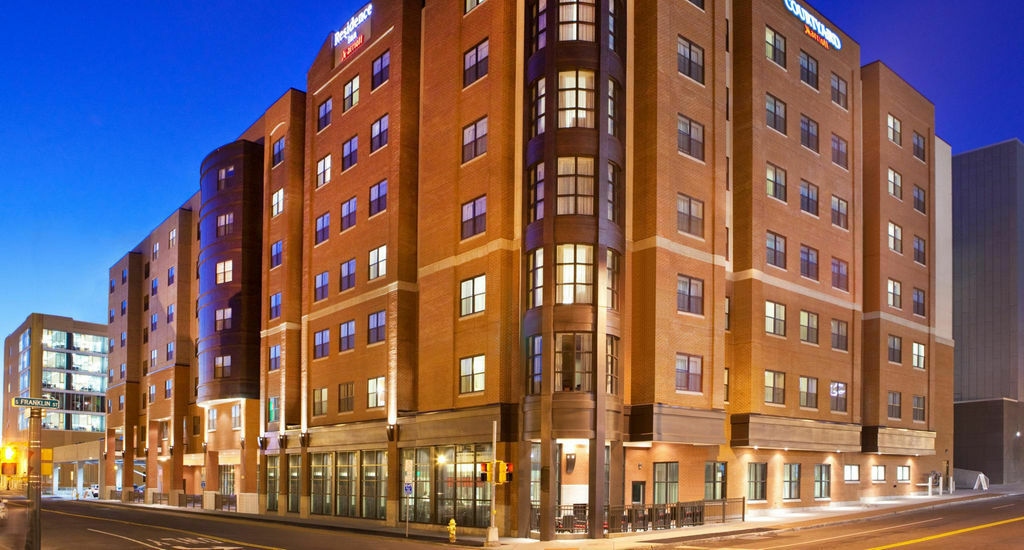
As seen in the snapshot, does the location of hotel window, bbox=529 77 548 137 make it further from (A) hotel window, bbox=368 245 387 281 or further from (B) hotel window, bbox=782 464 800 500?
(B) hotel window, bbox=782 464 800 500

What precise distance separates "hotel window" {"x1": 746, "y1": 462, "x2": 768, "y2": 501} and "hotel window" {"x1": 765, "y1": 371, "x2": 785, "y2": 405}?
3520 mm

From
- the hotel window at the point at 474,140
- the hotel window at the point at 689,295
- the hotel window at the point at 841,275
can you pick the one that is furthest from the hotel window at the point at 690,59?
the hotel window at the point at 841,275

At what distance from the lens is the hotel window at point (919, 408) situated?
6112cm

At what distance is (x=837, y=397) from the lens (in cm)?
5431

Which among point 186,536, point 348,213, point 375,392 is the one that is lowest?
point 186,536

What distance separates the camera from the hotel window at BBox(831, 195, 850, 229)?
55.7 meters

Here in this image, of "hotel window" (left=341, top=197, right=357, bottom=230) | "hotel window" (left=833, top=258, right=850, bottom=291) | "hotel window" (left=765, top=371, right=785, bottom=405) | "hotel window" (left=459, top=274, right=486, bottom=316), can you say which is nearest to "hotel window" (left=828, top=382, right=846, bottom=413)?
"hotel window" (left=765, top=371, right=785, bottom=405)

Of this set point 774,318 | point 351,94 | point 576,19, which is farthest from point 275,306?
point 774,318

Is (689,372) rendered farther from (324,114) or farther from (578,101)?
(324,114)

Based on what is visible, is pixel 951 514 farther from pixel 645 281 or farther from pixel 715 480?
pixel 645 281

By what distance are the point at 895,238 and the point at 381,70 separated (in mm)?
35555

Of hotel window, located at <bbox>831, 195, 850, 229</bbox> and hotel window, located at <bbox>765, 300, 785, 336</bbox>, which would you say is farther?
hotel window, located at <bbox>831, 195, 850, 229</bbox>

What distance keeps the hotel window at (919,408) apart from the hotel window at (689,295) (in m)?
25.0

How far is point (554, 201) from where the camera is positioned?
4012cm
